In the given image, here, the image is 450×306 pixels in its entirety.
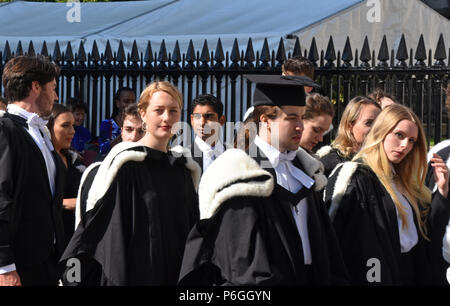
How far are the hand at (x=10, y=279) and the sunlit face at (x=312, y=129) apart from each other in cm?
240

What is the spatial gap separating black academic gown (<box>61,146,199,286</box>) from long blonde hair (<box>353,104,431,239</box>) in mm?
1197

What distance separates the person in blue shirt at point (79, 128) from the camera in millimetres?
8359

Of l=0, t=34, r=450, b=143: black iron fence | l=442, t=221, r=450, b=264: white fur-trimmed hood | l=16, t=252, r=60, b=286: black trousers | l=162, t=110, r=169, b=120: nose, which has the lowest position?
l=16, t=252, r=60, b=286: black trousers

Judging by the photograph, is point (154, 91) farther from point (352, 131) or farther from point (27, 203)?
point (352, 131)

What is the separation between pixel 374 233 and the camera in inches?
183

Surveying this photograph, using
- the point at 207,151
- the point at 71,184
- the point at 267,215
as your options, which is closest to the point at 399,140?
the point at 267,215

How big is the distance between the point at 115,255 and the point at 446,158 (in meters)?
2.35

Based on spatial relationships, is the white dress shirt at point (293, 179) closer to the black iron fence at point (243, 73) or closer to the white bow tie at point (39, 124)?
the white bow tie at point (39, 124)

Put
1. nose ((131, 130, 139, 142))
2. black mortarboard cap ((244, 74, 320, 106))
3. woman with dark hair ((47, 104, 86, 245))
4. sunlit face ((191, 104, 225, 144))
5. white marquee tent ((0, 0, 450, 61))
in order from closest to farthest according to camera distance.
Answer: black mortarboard cap ((244, 74, 320, 106)), nose ((131, 130, 139, 142)), woman with dark hair ((47, 104, 86, 245)), sunlit face ((191, 104, 225, 144)), white marquee tent ((0, 0, 450, 61))

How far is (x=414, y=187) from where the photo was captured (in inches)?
198

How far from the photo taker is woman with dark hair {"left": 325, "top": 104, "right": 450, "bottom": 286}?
4.62m

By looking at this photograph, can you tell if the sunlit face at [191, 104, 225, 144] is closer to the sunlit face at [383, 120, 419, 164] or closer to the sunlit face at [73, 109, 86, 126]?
the sunlit face at [73, 109, 86, 126]

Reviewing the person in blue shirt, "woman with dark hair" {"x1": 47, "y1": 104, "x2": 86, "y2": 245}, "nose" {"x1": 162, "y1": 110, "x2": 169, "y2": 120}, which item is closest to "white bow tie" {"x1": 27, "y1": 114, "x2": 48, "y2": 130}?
"nose" {"x1": 162, "y1": 110, "x2": 169, "y2": 120}

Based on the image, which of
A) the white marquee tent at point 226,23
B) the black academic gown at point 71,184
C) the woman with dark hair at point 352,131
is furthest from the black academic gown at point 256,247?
the white marquee tent at point 226,23
